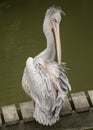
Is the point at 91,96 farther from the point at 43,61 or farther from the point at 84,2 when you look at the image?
the point at 84,2

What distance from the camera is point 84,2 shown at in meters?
6.64

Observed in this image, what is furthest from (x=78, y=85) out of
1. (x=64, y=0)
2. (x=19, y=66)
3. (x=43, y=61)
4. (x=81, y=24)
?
(x=64, y=0)

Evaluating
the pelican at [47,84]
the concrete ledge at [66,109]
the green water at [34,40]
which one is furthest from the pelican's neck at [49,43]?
the green water at [34,40]

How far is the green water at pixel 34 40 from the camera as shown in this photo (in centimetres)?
408

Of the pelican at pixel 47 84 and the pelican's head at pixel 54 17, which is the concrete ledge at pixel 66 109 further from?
the pelican's head at pixel 54 17

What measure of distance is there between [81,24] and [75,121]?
8.54 feet

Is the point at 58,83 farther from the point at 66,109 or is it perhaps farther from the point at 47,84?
the point at 66,109

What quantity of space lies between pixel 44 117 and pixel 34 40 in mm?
2298

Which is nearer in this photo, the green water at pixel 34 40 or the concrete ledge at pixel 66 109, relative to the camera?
the concrete ledge at pixel 66 109

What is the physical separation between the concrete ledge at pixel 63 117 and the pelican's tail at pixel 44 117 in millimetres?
85

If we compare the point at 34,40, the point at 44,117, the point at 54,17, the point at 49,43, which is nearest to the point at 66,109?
the point at 44,117

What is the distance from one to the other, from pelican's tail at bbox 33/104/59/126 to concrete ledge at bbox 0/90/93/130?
0.09m

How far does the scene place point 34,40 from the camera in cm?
512

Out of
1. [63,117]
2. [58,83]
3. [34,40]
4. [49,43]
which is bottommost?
[63,117]
